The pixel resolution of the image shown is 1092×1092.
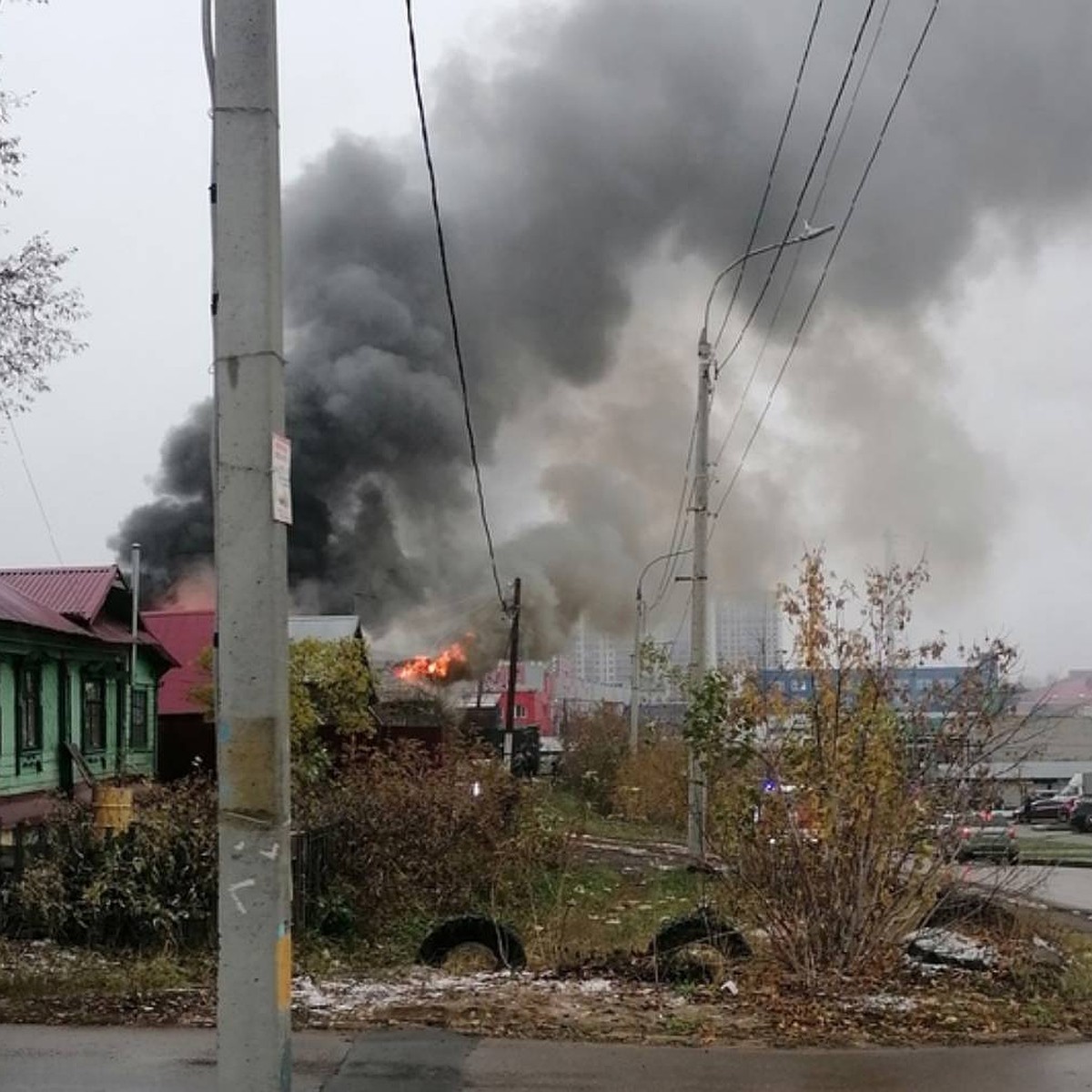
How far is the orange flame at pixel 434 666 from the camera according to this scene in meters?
44.3

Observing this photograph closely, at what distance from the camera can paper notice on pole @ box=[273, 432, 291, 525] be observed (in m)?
4.38

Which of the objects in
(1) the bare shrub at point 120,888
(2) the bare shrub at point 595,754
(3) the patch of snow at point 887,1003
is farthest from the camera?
(2) the bare shrub at point 595,754

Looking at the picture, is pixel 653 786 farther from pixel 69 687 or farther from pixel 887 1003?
pixel 887 1003

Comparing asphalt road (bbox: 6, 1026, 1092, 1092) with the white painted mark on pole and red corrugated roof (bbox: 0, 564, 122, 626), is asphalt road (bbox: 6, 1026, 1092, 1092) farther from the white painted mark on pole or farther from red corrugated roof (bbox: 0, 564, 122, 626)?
red corrugated roof (bbox: 0, 564, 122, 626)

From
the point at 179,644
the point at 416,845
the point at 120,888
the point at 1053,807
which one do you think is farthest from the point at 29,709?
the point at 1053,807

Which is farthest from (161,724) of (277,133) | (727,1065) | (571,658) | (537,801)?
(571,658)

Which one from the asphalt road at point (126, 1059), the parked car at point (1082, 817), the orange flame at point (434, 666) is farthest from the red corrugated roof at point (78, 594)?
the parked car at point (1082, 817)

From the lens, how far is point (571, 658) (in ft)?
227

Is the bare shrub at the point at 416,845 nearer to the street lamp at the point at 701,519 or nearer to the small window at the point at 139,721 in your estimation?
the street lamp at the point at 701,519

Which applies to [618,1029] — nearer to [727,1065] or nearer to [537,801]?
[727,1065]

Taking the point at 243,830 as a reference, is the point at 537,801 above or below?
below

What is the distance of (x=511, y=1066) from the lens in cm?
642

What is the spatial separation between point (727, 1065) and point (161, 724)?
2418cm

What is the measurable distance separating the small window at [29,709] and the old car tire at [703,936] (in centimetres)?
1278
